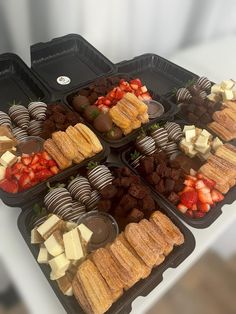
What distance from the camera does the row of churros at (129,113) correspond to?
129cm

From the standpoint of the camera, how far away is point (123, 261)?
92cm

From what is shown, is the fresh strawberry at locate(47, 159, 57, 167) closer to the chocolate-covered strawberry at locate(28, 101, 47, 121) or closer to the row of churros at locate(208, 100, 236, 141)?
the chocolate-covered strawberry at locate(28, 101, 47, 121)

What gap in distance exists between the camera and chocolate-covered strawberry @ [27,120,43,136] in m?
1.26

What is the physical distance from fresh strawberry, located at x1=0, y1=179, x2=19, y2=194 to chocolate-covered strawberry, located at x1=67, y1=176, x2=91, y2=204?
0.17 m

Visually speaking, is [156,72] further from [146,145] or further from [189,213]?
[189,213]

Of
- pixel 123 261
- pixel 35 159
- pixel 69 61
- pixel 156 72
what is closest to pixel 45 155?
pixel 35 159

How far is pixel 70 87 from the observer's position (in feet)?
4.83

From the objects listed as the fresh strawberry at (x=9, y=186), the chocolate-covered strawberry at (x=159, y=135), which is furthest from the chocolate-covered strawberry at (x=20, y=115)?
the chocolate-covered strawberry at (x=159, y=135)

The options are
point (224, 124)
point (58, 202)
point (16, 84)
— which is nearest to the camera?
point (58, 202)

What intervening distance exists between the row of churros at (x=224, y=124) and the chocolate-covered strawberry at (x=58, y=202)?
0.68m

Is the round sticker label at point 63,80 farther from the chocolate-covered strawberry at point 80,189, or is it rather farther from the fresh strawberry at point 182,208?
the fresh strawberry at point 182,208

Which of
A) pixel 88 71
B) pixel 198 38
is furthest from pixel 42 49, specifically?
pixel 198 38

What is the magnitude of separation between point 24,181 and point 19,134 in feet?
0.73

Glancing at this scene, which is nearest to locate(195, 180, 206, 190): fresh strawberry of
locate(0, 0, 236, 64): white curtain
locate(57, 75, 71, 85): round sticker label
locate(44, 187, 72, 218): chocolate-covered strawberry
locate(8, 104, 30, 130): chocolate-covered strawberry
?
locate(44, 187, 72, 218): chocolate-covered strawberry
